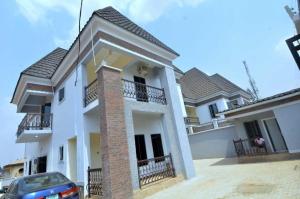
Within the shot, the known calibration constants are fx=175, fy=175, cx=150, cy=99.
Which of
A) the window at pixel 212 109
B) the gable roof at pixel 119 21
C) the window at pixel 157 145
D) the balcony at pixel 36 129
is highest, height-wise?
the gable roof at pixel 119 21

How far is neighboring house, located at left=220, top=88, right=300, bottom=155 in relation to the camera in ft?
32.5

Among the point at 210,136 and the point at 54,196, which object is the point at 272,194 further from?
the point at 210,136

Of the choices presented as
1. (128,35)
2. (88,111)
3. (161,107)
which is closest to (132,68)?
(128,35)

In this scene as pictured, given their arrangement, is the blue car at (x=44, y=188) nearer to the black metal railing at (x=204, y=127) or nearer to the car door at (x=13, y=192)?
the car door at (x=13, y=192)

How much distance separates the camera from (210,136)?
1670cm

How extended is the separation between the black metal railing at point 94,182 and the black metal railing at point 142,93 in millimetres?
3585

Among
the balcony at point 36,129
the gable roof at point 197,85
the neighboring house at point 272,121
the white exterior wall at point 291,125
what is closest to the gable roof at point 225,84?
the gable roof at point 197,85

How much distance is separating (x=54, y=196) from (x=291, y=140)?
38.8ft

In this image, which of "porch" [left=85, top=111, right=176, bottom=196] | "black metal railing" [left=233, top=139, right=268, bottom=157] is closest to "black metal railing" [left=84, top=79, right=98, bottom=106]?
"porch" [left=85, top=111, right=176, bottom=196]

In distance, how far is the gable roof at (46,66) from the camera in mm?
11570

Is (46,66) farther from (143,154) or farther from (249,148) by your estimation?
(249,148)

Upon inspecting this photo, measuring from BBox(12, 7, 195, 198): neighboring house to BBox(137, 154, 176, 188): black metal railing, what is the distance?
0.05m

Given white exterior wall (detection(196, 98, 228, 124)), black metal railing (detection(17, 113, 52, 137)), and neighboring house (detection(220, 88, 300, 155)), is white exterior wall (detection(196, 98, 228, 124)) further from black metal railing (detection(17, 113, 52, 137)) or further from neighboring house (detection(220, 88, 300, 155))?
black metal railing (detection(17, 113, 52, 137))

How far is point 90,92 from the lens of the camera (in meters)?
8.38
